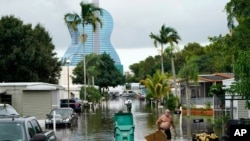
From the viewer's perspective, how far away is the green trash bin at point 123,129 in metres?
21.1

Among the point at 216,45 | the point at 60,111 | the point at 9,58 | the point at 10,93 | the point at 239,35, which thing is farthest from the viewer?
the point at 9,58

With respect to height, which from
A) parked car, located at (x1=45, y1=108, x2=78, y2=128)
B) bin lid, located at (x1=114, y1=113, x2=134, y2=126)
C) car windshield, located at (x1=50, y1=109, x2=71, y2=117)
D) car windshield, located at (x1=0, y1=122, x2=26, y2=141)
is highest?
car windshield, located at (x1=0, y1=122, x2=26, y2=141)

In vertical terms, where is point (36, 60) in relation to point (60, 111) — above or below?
above

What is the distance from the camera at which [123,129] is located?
69.9 ft

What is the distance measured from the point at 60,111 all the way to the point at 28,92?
15.1 ft

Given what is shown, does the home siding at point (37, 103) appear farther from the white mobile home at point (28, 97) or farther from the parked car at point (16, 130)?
the parked car at point (16, 130)

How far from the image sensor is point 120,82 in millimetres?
112625

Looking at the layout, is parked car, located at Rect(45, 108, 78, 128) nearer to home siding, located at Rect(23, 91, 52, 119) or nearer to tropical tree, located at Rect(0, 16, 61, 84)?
home siding, located at Rect(23, 91, 52, 119)

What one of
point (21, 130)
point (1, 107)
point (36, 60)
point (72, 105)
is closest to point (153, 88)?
point (72, 105)

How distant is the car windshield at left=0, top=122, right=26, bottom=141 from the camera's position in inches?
486

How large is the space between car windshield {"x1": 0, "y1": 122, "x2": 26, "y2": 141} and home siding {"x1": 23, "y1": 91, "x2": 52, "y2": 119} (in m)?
28.2

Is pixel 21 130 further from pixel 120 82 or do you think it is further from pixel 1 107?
pixel 120 82

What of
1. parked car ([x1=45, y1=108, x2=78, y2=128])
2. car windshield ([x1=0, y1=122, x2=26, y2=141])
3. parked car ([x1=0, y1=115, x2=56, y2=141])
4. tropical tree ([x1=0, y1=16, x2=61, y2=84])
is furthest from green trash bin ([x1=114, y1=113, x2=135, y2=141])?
tropical tree ([x1=0, y1=16, x2=61, y2=84])

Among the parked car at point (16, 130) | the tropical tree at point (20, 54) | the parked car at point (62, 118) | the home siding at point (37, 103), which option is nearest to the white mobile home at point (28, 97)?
the home siding at point (37, 103)
